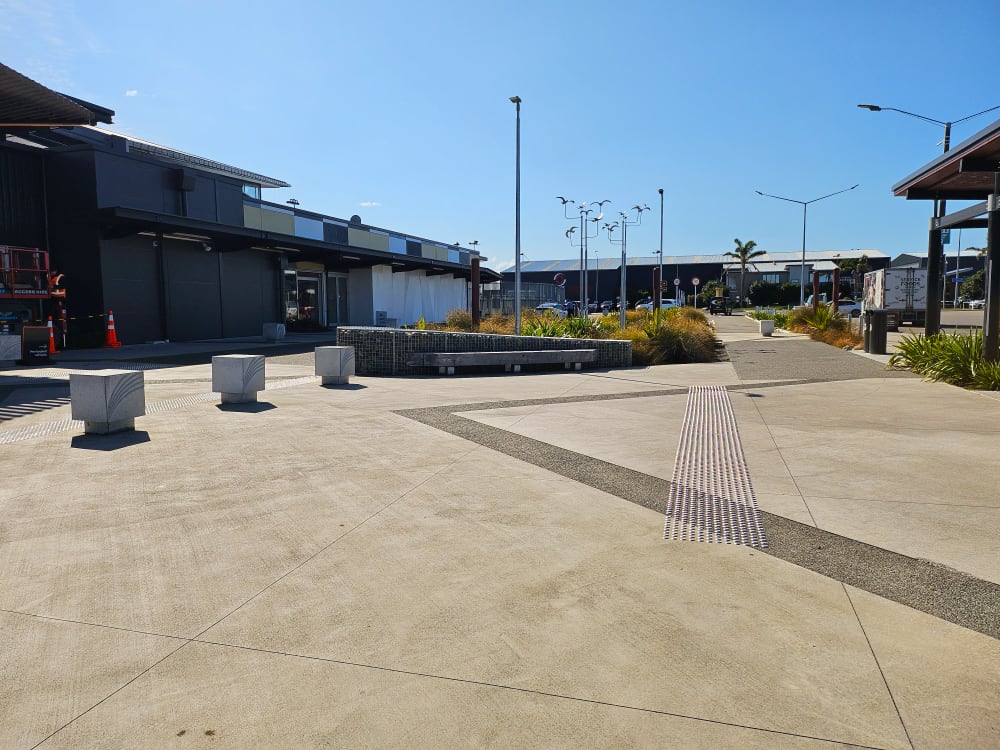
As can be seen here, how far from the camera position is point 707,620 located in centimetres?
341

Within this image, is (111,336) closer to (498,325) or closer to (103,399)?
(498,325)

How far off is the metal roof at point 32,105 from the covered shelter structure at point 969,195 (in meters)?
16.6

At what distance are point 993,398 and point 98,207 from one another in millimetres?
22702

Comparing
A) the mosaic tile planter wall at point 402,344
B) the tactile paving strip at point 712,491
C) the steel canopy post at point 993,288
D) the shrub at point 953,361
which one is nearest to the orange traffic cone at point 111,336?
the mosaic tile planter wall at point 402,344

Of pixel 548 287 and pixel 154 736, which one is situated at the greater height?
pixel 548 287

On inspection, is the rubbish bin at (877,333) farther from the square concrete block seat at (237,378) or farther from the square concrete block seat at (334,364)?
the square concrete block seat at (237,378)

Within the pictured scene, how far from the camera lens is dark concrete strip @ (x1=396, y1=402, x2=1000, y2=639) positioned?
11.7 ft

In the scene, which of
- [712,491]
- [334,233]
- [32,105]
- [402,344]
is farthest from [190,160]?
[712,491]

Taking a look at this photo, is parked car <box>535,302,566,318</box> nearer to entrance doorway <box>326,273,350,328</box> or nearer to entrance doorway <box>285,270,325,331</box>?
entrance doorway <box>326,273,350,328</box>

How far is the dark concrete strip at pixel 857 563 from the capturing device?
3572mm

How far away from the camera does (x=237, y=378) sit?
986cm

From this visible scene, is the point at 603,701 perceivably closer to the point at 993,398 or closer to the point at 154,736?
the point at 154,736

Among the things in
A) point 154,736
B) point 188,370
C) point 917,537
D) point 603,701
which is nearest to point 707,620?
point 603,701

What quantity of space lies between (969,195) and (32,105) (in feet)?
69.0
